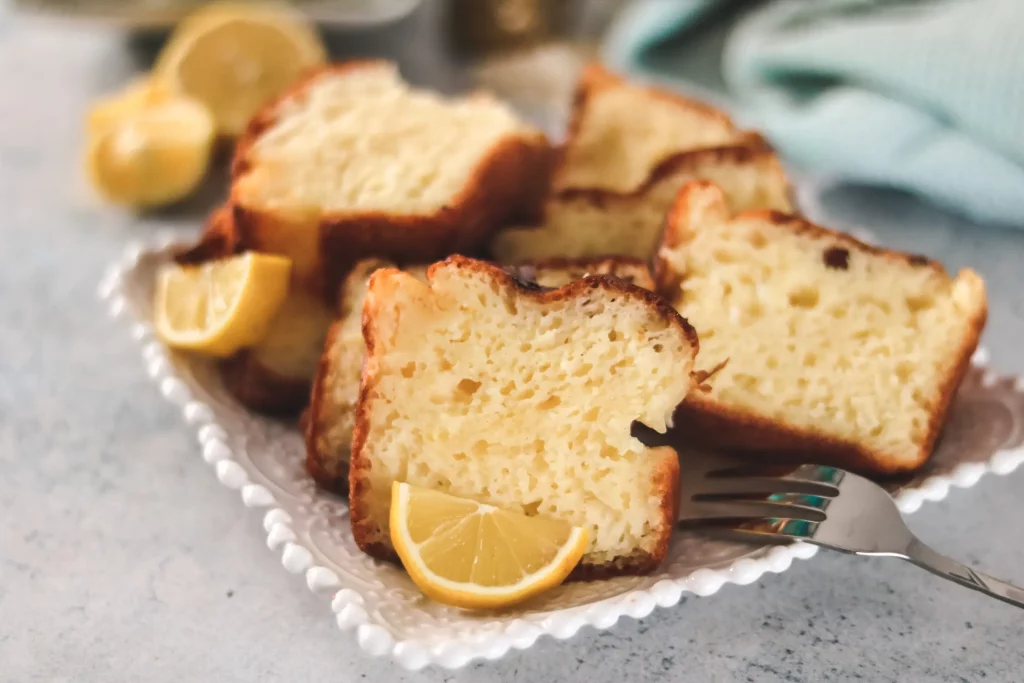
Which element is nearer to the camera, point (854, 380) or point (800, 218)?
point (854, 380)

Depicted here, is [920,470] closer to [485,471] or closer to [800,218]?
[800,218]

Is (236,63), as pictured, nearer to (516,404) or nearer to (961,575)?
(516,404)

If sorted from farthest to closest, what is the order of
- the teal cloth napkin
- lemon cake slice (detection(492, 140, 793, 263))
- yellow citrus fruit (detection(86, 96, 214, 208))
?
yellow citrus fruit (detection(86, 96, 214, 208)) < the teal cloth napkin < lemon cake slice (detection(492, 140, 793, 263))

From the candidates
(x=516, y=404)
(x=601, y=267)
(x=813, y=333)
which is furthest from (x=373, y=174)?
(x=813, y=333)

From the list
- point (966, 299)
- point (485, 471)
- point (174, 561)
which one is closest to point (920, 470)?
point (966, 299)

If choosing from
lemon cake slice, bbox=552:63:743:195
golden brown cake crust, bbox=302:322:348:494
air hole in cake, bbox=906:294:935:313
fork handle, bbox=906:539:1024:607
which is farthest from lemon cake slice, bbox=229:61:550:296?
fork handle, bbox=906:539:1024:607

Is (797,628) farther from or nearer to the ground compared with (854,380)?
nearer to the ground

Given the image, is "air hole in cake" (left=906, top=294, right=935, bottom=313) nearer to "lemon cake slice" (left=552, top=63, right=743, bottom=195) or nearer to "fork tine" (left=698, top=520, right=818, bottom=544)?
"fork tine" (left=698, top=520, right=818, bottom=544)

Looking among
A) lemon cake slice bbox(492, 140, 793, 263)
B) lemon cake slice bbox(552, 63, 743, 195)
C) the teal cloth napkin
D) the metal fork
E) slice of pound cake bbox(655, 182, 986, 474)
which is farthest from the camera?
the teal cloth napkin
